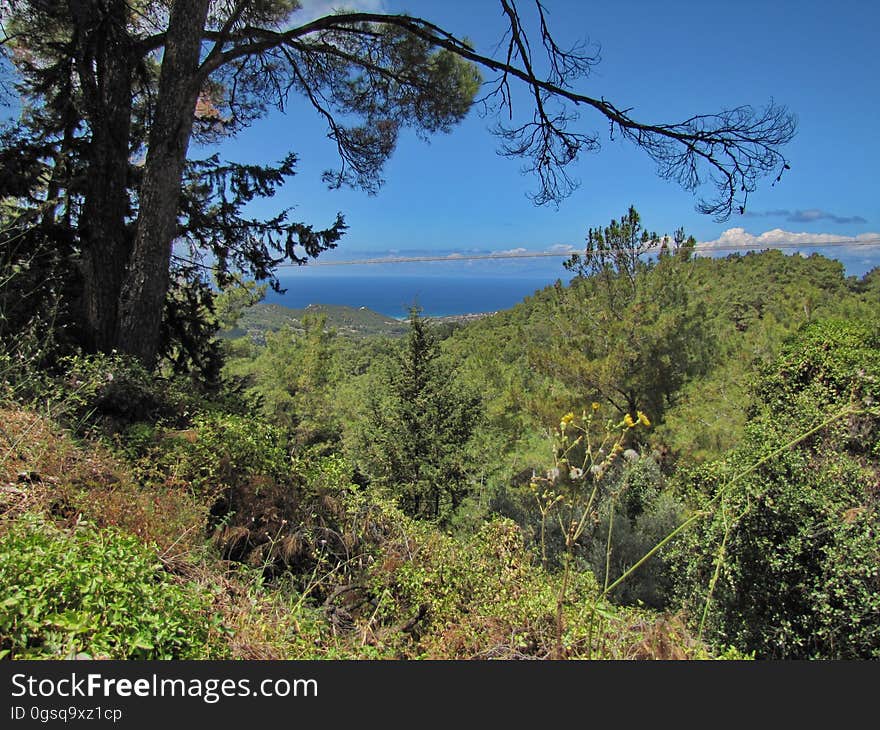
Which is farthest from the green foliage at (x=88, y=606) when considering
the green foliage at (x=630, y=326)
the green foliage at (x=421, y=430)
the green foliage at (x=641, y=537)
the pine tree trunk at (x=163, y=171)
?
the green foliage at (x=630, y=326)

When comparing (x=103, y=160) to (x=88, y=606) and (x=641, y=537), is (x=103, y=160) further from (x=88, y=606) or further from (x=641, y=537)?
(x=641, y=537)

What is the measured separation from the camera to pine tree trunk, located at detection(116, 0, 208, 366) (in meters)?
4.15

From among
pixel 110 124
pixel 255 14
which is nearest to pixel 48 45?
pixel 110 124

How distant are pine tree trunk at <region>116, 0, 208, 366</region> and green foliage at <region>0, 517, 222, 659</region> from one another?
3199 millimetres

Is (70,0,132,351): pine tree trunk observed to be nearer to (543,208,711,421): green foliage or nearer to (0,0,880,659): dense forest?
(0,0,880,659): dense forest

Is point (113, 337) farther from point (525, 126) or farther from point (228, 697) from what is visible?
point (525, 126)

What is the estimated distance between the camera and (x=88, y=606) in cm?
125

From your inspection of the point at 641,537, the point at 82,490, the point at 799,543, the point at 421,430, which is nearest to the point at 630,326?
the point at 641,537

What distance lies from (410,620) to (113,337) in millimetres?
3983

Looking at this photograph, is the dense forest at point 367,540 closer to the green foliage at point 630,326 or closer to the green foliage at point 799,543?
the green foliage at point 799,543

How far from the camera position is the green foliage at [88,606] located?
1148mm

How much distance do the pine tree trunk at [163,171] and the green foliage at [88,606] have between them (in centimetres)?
320

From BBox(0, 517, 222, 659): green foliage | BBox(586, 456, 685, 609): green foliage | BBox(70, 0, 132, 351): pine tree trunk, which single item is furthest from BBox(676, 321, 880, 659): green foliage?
BBox(70, 0, 132, 351): pine tree trunk

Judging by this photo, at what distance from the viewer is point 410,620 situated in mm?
2607
